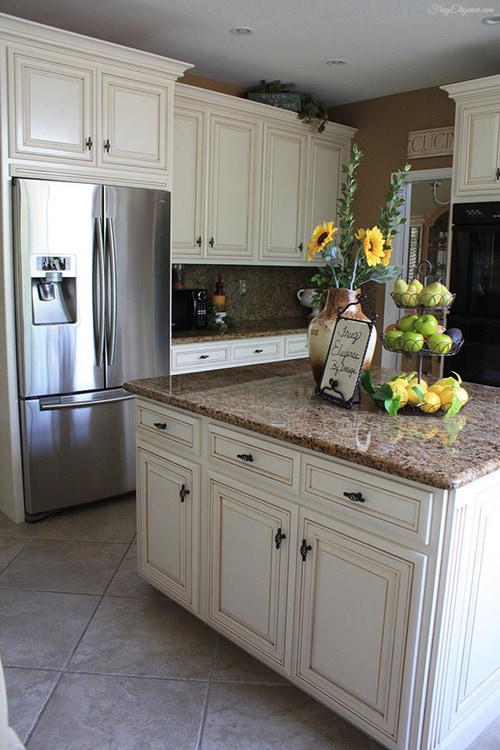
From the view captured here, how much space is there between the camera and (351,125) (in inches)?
204

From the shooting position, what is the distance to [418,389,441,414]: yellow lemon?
2.07m

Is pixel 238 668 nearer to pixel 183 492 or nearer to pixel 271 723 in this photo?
pixel 271 723

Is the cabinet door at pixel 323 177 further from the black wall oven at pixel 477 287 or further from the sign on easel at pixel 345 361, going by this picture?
the sign on easel at pixel 345 361

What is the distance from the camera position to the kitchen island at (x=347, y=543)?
1.65 meters

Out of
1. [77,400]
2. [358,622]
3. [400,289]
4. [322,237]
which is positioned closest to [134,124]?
[77,400]

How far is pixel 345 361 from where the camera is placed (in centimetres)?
217

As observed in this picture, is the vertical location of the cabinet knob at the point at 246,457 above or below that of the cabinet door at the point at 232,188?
below

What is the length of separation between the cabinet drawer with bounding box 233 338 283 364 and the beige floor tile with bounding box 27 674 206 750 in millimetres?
2505

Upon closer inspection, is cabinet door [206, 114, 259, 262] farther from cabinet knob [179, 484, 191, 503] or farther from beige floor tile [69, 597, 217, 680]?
beige floor tile [69, 597, 217, 680]

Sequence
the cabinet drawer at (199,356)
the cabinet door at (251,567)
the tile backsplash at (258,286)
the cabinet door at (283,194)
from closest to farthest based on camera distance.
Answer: the cabinet door at (251,567)
the cabinet drawer at (199,356)
the cabinet door at (283,194)
the tile backsplash at (258,286)

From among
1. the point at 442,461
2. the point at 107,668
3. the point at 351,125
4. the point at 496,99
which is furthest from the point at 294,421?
the point at 351,125

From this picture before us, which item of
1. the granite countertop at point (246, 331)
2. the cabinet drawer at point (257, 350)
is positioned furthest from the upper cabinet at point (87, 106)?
the cabinet drawer at point (257, 350)

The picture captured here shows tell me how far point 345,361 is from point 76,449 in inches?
77.0

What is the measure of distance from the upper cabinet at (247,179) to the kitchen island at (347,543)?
214 centimetres
